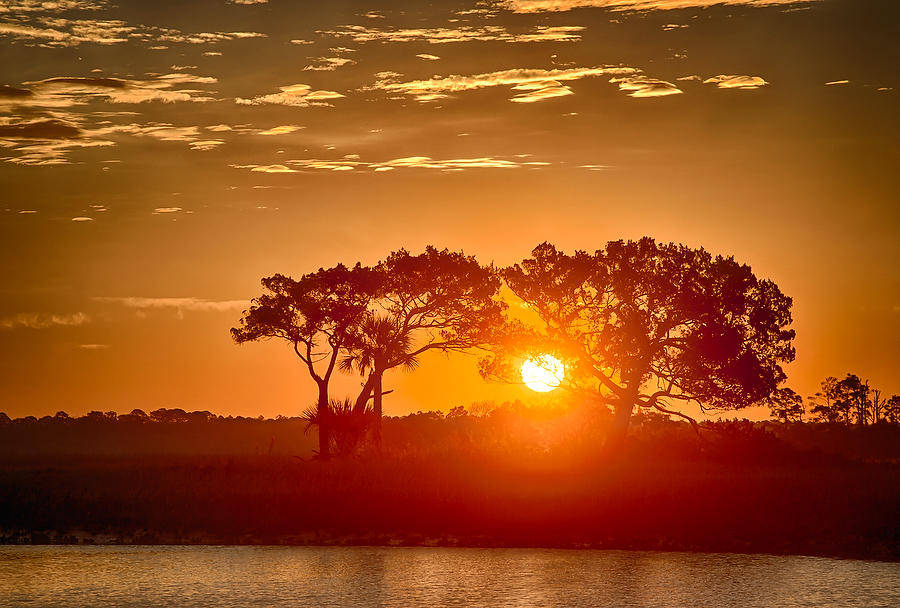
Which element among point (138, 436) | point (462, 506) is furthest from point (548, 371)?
point (138, 436)

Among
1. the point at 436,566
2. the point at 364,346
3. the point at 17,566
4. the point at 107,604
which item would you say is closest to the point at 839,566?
the point at 436,566

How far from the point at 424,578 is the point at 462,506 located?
8.92 meters

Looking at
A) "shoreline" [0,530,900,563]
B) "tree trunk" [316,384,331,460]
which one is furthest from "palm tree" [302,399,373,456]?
"shoreline" [0,530,900,563]

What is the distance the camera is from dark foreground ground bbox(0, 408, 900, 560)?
31.7 m

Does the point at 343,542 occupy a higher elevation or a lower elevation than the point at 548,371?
lower

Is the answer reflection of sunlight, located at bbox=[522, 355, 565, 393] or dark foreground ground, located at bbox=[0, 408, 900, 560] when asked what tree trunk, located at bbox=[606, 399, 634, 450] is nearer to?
reflection of sunlight, located at bbox=[522, 355, 565, 393]

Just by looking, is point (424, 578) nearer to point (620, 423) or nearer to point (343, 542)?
point (343, 542)

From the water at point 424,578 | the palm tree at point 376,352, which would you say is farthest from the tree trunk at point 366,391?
the water at point 424,578

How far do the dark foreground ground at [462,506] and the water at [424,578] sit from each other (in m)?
2.00

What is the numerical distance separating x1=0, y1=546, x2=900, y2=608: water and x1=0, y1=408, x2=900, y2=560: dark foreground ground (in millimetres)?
2001

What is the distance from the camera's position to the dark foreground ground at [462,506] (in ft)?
104

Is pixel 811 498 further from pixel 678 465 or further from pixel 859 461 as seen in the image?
pixel 859 461

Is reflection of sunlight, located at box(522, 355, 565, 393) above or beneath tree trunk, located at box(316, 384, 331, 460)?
above

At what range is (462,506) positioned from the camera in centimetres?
3391
